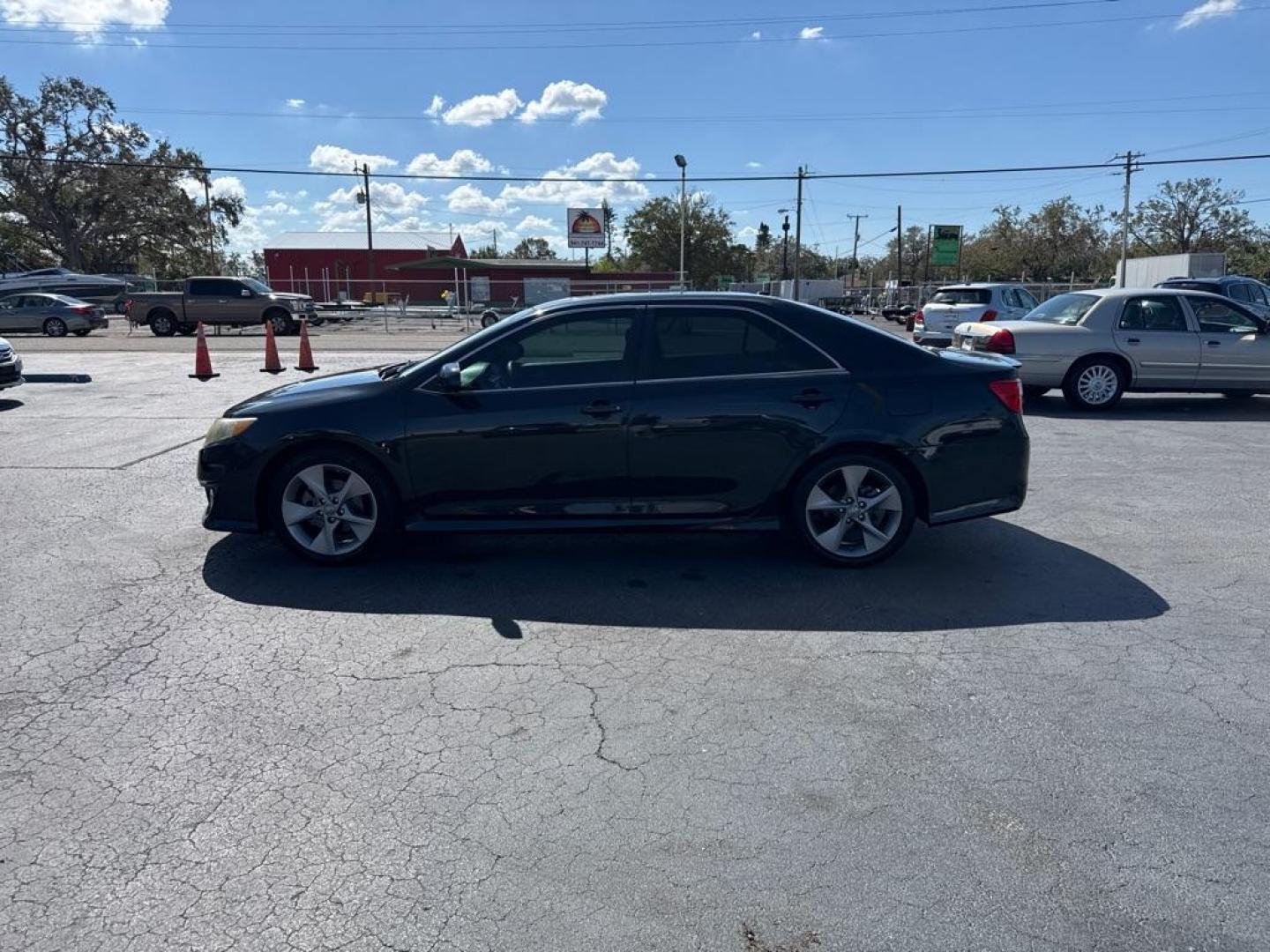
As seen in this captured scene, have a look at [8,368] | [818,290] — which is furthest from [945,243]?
[8,368]

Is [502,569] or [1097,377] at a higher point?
[1097,377]

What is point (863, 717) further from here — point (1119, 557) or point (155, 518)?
point (155, 518)

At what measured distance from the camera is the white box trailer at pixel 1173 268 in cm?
3178

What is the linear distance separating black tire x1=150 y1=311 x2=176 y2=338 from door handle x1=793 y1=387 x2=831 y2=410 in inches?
1124

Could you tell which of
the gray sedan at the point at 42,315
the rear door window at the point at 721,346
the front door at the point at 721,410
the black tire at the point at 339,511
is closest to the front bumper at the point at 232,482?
the black tire at the point at 339,511

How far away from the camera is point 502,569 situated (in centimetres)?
545

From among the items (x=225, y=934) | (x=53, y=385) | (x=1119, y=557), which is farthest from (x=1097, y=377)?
(x=53, y=385)

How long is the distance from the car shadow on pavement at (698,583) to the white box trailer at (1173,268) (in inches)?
1030

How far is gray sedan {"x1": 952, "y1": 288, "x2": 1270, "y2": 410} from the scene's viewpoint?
37.9ft

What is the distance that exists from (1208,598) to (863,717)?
2.60m

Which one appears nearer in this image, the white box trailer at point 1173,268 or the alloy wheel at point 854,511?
the alloy wheel at point 854,511

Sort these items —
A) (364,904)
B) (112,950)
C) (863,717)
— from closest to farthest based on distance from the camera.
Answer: (112,950) < (364,904) < (863,717)

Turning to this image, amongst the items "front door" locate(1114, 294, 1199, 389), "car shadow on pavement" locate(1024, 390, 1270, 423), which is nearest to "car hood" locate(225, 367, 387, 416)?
"car shadow on pavement" locate(1024, 390, 1270, 423)

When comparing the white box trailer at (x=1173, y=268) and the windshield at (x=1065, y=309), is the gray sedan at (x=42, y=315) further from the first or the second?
the white box trailer at (x=1173, y=268)
